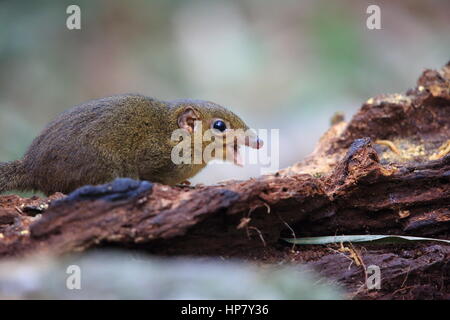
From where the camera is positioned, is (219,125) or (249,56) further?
(249,56)

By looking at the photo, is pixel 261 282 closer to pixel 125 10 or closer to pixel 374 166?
pixel 374 166

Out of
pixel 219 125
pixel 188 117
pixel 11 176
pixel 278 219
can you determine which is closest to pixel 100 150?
pixel 11 176

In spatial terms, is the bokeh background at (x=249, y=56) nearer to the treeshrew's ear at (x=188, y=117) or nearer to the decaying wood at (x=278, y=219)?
the treeshrew's ear at (x=188, y=117)

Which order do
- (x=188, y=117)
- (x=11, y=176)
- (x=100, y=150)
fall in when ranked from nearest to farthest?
(x=100, y=150) < (x=11, y=176) < (x=188, y=117)

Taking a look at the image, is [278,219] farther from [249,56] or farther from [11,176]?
[249,56]
